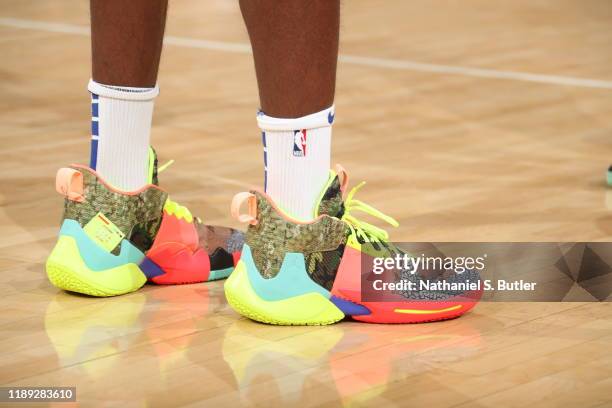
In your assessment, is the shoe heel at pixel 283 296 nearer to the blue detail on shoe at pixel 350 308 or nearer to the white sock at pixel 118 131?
the blue detail on shoe at pixel 350 308

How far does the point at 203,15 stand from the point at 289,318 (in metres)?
2.57

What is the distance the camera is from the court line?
9.53 ft

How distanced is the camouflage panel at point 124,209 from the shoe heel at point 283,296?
0.18m

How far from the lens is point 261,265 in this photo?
139 centimetres

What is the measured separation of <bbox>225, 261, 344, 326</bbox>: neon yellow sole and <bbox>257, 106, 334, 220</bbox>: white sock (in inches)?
3.6

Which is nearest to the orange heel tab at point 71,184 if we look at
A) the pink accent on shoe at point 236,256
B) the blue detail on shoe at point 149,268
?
the blue detail on shoe at point 149,268

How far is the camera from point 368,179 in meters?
2.08

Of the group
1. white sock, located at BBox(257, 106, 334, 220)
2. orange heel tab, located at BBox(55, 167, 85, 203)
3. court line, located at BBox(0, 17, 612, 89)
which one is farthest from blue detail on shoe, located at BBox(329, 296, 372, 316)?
court line, located at BBox(0, 17, 612, 89)

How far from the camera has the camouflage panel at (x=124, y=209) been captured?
1471 mm

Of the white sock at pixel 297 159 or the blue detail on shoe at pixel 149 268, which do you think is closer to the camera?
the white sock at pixel 297 159

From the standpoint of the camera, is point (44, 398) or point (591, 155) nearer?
point (44, 398)

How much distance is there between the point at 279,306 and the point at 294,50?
11.2 inches

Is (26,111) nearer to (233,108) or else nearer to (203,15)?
(233,108)

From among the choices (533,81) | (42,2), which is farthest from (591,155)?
(42,2)
